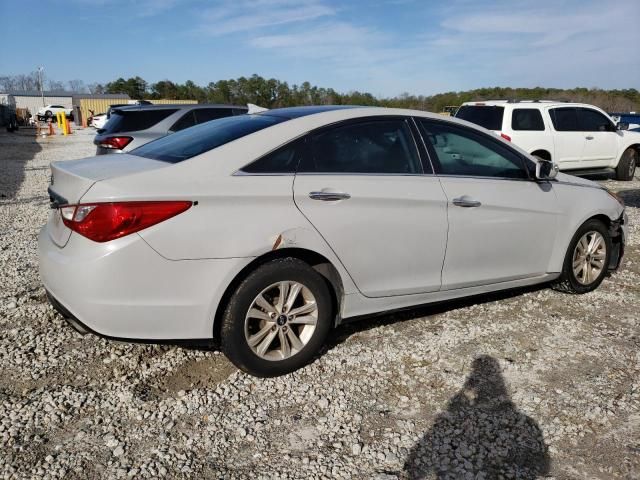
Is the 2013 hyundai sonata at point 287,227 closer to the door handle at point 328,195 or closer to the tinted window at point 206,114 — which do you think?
the door handle at point 328,195

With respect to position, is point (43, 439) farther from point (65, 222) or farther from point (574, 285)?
point (574, 285)

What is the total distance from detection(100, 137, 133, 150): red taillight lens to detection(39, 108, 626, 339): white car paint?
4.56 meters

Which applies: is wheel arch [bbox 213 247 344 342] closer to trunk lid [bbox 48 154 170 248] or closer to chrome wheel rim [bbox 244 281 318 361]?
chrome wheel rim [bbox 244 281 318 361]

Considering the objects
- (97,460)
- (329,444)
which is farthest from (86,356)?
(329,444)

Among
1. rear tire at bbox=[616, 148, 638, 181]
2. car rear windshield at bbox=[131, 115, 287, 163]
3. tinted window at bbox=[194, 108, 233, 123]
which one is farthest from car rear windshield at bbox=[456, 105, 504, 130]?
car rear windshield at bbox=[131, 115, 287, 163]

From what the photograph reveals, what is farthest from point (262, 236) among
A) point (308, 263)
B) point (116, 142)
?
point (116, 142)

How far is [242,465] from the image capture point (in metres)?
2.50

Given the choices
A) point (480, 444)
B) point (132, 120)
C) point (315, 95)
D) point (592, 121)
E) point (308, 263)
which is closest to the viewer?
point (480, 444)

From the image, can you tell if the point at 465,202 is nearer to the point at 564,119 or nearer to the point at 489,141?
the point at 489,141

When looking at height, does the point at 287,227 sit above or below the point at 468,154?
below

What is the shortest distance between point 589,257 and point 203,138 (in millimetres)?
3522

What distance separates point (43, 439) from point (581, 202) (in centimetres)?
428

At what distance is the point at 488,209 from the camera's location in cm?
388

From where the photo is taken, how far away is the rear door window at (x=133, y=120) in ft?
27.6
